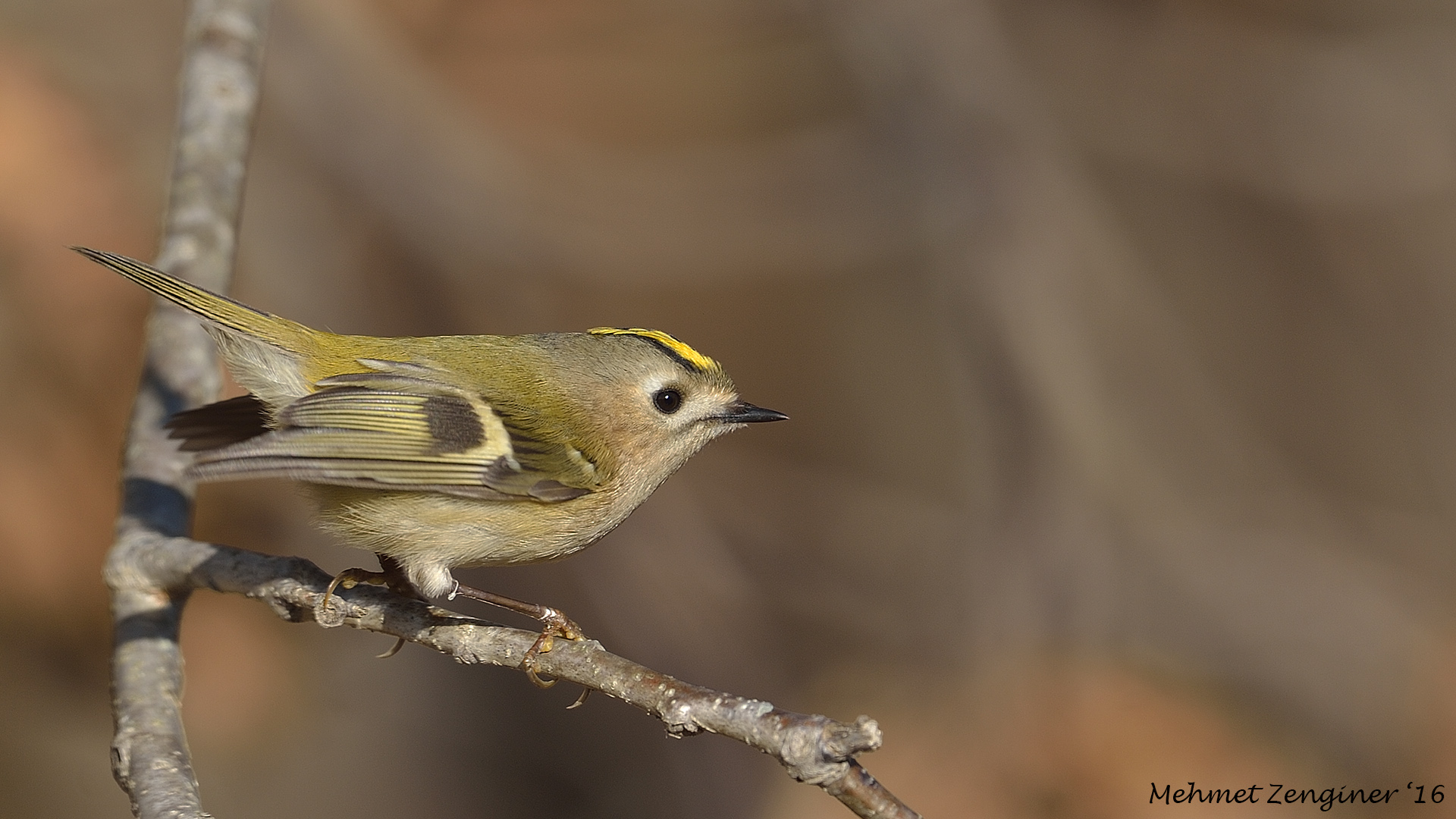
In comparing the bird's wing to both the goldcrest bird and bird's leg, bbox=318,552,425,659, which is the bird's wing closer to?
the goldcrest bird

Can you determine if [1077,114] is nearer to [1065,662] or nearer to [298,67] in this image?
[1065,662]

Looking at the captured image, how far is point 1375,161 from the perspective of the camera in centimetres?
401

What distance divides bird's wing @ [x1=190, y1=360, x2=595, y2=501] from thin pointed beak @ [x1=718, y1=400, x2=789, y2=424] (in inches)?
12.5

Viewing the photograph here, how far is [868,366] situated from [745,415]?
2.61 m

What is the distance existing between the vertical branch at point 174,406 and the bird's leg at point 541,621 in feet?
1.38

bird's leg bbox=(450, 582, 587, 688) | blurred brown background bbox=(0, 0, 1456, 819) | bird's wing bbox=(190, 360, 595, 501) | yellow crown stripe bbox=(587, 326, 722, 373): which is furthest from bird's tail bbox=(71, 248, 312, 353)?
blurred brown background bbox=(0, 0, 1456, 819)

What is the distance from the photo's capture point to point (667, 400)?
2.26 m

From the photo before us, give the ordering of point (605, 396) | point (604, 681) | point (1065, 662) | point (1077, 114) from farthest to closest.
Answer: point (1077, 114)
point (1065, 662)
point (605, 396)
point (604, 681)

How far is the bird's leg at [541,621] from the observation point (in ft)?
5.01

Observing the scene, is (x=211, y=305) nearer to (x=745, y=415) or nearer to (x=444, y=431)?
(x=444, y=431)

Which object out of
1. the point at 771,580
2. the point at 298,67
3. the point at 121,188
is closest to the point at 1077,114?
the point at 771,580

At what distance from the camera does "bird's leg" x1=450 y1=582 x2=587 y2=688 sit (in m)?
1.53

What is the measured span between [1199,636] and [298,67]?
313 cm

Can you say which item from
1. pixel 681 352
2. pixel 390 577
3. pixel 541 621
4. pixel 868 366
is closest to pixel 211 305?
pixel 390 577
